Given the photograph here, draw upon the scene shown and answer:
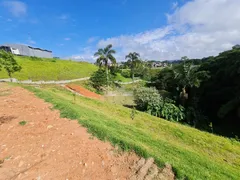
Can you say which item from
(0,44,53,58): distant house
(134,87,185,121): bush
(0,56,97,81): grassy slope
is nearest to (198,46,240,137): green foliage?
(134,87,185,121): bush

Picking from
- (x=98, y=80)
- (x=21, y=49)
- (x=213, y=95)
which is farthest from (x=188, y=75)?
(x=21, y=49)

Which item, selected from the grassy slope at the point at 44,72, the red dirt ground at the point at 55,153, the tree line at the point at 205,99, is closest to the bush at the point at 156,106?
the tree line at the point at 205,99

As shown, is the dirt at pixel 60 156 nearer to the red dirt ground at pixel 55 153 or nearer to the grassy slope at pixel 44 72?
the red dirt ground at pixel 55 153

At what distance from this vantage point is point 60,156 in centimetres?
452

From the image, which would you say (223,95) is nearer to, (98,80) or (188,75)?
(188,75)

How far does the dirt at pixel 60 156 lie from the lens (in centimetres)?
400

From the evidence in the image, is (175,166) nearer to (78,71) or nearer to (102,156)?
(102,156)

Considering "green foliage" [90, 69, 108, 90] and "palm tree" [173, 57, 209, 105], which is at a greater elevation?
"palm tree" [173, 57, 209, 105]

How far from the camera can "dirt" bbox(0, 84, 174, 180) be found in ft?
13.1

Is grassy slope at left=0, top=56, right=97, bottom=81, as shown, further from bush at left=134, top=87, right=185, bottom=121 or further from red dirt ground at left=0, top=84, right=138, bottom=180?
red dirt ground at left=0, top=84, right=138, bottom=180

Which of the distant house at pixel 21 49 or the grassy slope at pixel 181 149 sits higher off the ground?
the distant house at pixel 21 49

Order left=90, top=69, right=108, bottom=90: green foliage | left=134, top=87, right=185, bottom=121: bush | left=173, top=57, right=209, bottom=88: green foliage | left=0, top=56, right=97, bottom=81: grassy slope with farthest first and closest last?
left=90, top=69, right=108, bottom=90: green foliage, left=0, top=56, right=97, bottom=81: grassy slope, left=173, top=57, right=209, bottom=88: green foliage, left=134, top=87, right=185, bottom=121: bush

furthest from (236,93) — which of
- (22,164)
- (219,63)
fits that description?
(22,164)

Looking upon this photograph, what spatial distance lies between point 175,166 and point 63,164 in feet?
9.12
